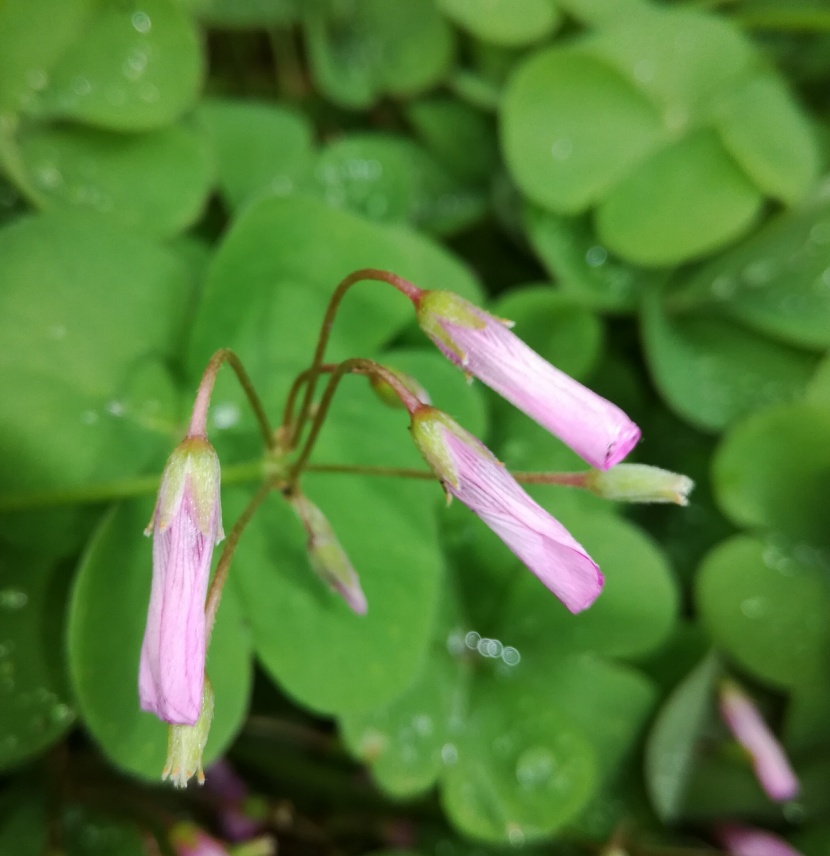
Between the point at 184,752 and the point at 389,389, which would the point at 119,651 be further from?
the point at 389,389

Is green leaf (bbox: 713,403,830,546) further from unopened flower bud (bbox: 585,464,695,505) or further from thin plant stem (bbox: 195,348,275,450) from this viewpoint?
thin plant stem (bbox: 195,348,275,450)

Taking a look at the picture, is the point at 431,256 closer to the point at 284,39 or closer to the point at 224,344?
the point at 224,344

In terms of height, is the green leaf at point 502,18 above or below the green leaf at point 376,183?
above

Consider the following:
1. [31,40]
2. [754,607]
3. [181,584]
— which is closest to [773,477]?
[754,607]

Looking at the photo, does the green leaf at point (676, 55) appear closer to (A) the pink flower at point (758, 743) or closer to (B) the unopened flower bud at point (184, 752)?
(A) the pink flower at point (758, 743)

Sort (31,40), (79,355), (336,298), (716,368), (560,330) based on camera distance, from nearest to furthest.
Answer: (336,298), (79,355), (31,40), (560,330), (716,368)

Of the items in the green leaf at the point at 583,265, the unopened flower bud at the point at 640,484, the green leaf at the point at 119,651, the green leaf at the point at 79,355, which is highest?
the unopened flower bud at the point at 640,484

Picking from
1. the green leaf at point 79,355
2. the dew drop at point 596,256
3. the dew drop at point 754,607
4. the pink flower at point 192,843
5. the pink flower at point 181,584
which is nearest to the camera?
the pink flower at point 181,584

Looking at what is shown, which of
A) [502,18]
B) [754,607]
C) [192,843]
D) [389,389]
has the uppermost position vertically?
[502,18]

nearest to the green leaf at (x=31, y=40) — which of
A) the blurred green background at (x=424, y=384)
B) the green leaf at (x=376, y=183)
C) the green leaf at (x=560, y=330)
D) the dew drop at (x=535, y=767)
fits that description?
the blurred green background at (x=424, y=384)
